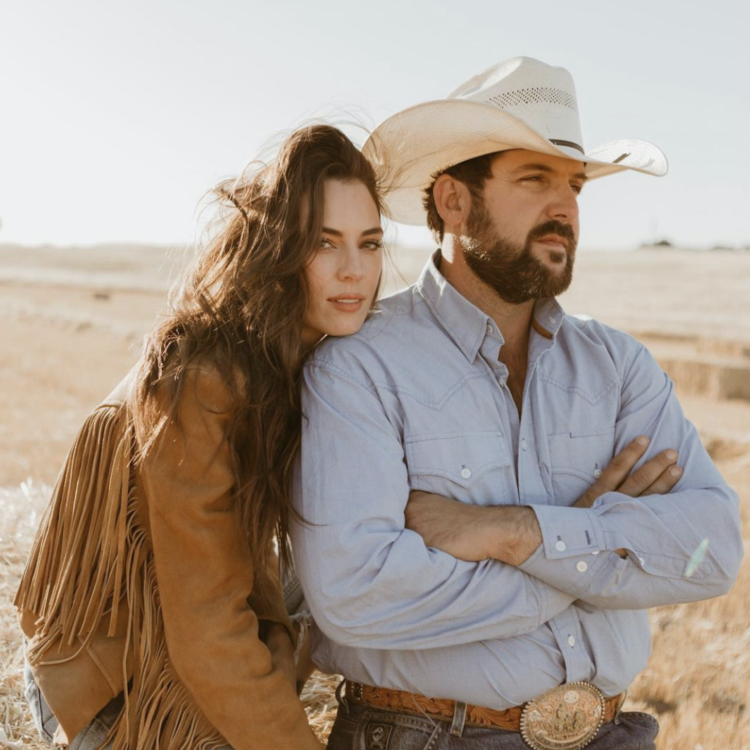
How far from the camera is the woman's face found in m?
2.97

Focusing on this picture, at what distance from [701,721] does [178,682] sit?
2.27m

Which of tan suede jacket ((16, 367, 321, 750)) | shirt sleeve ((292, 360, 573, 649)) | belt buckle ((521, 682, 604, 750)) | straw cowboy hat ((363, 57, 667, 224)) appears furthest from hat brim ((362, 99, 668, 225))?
belt buckle ((521, 682, 604, 750))

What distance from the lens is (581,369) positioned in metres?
3.25

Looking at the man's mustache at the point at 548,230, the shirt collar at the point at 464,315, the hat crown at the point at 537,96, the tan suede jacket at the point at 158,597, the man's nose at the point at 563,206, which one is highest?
the hat crown at the point at 537,96

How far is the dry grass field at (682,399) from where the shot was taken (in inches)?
149

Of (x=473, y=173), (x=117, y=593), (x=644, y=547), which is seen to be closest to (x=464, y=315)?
(x=473, y=173)

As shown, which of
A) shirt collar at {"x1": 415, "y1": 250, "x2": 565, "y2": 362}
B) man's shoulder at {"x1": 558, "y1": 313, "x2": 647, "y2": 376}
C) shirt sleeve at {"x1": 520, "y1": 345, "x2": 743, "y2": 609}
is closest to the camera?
shirt sleeve at {"x1": 520, "y1": 345, "x2": 743, "y2": 609}

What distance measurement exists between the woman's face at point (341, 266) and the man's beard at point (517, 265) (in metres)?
0.54

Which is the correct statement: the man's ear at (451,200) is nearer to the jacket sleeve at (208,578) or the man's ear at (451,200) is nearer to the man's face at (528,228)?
the man's face at (528,228)

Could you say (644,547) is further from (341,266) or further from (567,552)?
(341,266)

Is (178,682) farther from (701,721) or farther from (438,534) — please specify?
(701,721)

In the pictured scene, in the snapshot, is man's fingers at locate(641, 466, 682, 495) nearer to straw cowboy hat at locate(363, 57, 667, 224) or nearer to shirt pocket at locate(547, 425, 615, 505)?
shirt pocket at locate(547, 425, 615, 505)

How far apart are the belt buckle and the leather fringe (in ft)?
3.20

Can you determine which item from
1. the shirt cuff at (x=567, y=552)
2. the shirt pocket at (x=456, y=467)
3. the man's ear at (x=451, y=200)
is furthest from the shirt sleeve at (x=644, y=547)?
the man's ear at (x=451, y=200)
